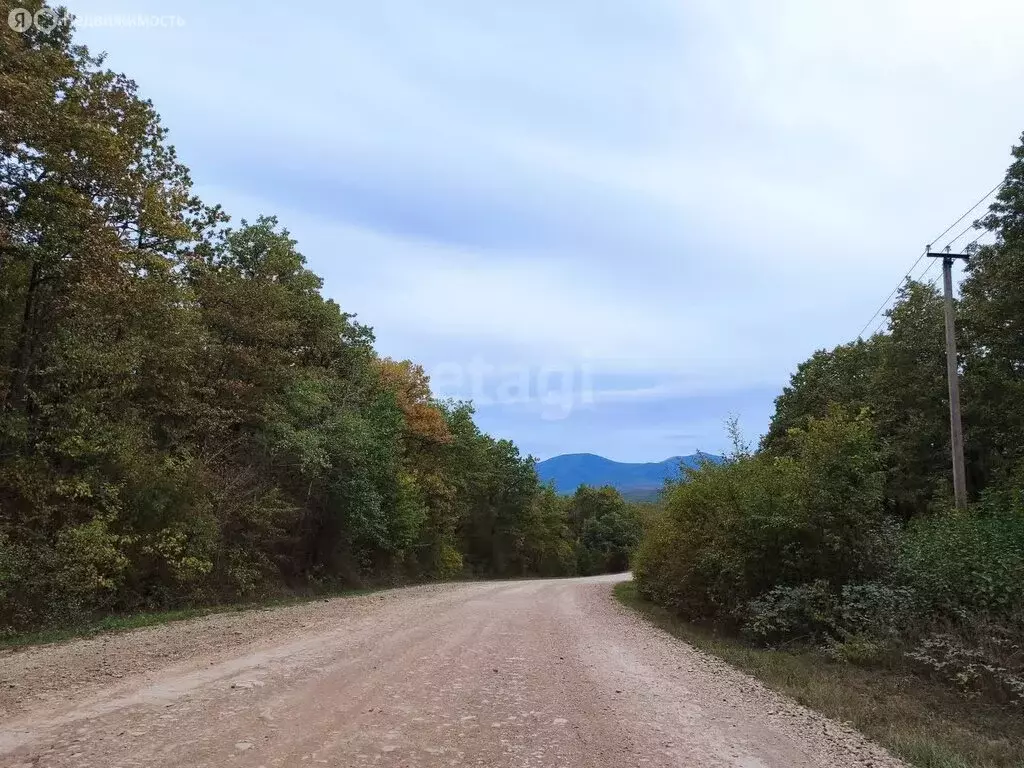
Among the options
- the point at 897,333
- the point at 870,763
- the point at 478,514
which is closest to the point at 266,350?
the point at 870,763

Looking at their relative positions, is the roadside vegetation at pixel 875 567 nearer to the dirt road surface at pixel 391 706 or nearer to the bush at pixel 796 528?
the bush at pixel 796 528

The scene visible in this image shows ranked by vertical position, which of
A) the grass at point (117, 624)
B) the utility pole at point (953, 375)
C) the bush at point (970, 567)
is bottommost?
the grass at point (117, 624)

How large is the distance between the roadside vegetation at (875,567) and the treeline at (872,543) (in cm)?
3

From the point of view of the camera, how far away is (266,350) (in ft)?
70.7

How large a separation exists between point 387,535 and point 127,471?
48.2ft

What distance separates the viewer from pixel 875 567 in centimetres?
1204

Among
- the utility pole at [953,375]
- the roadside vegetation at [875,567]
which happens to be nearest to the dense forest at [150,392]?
the roadside vegetation at [875,567]

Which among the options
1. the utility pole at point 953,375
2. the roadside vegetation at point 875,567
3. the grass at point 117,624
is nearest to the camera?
the roadside vegetation at point 875,567

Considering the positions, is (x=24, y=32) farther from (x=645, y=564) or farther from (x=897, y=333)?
(x=897, y=333)

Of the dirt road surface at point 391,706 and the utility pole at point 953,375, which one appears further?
the utility pole at point 953,375

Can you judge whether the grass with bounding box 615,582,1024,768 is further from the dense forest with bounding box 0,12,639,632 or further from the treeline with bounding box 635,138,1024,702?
the dense forest with bounding box 0,12,639,632

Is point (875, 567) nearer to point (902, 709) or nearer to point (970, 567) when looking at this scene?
point (970, 567)

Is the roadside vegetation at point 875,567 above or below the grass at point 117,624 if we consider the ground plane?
above

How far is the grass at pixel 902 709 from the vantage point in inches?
235
